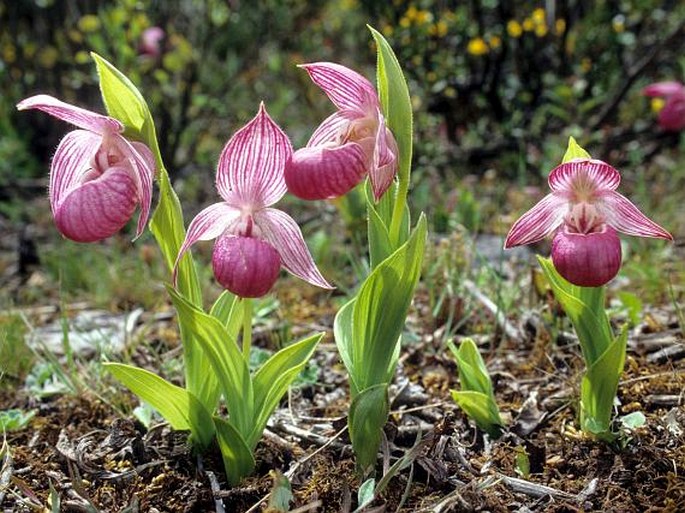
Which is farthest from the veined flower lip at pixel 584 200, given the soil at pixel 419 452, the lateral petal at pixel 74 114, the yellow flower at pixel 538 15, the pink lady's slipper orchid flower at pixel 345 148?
the yellow flower at pixel 538 15

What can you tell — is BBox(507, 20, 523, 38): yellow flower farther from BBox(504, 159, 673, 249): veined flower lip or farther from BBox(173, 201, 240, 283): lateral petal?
BBox(173, 201, 240, 283): lateral petal

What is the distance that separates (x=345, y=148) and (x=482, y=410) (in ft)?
2.34

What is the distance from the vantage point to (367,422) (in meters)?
Answer: 1.45

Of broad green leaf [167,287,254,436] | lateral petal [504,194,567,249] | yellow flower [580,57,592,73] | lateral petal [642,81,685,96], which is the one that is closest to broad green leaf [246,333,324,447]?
broad green leaf [167,287,254,436]

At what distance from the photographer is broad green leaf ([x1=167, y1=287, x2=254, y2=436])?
4.37 feet

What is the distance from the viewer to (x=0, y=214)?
4449 mm

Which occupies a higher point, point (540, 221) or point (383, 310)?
point (540, 221)

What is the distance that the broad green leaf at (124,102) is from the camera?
4.40 feet

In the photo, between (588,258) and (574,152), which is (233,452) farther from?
(574,152)

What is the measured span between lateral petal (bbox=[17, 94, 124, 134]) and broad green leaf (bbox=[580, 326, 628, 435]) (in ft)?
3.47

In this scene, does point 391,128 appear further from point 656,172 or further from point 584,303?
point 656,172

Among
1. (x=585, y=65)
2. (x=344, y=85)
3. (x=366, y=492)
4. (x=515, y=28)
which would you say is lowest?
(x=366, y=492)

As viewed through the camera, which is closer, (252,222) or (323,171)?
(323,171)

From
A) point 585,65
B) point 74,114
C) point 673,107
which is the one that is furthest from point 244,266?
point 585,65
